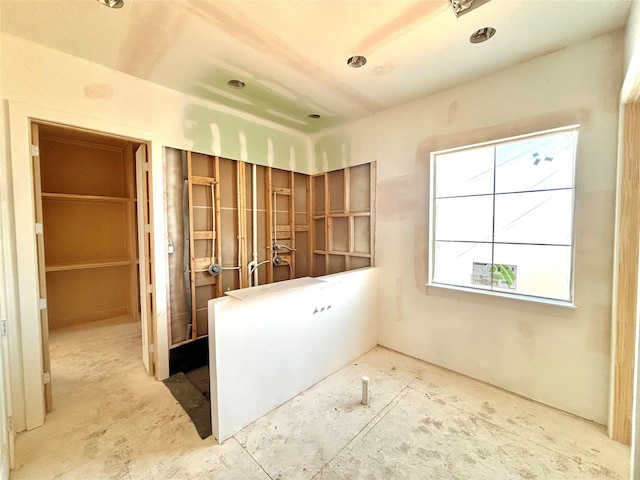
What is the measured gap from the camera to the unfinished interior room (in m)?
1.72

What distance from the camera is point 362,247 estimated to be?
353 centimetres

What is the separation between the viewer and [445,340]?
9.11ft

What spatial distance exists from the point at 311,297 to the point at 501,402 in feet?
6.43

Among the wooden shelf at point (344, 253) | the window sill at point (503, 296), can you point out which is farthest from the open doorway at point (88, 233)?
the window sill at point (503, 296)

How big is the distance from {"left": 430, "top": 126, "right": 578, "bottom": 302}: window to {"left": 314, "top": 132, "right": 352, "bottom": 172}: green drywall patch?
124 centimetres

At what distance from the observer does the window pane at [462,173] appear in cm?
269

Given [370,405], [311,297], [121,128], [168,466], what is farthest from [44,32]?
[370,405]

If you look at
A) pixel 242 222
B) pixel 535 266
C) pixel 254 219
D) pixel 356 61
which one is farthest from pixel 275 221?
pixel 535 266

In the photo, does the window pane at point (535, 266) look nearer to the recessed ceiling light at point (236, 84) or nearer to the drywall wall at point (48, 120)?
the recessed ceiling light at point (236, 84)

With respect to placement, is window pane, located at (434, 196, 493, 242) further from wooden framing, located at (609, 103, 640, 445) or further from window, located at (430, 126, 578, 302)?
wooden framing, located at (609, 103, 640, 445)

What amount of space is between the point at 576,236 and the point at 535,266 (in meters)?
0.81

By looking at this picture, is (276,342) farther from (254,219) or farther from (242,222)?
(254,219)

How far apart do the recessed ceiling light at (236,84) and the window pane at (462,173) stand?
7.40 feet

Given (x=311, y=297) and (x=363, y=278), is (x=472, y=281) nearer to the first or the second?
(x=363, y=278)
